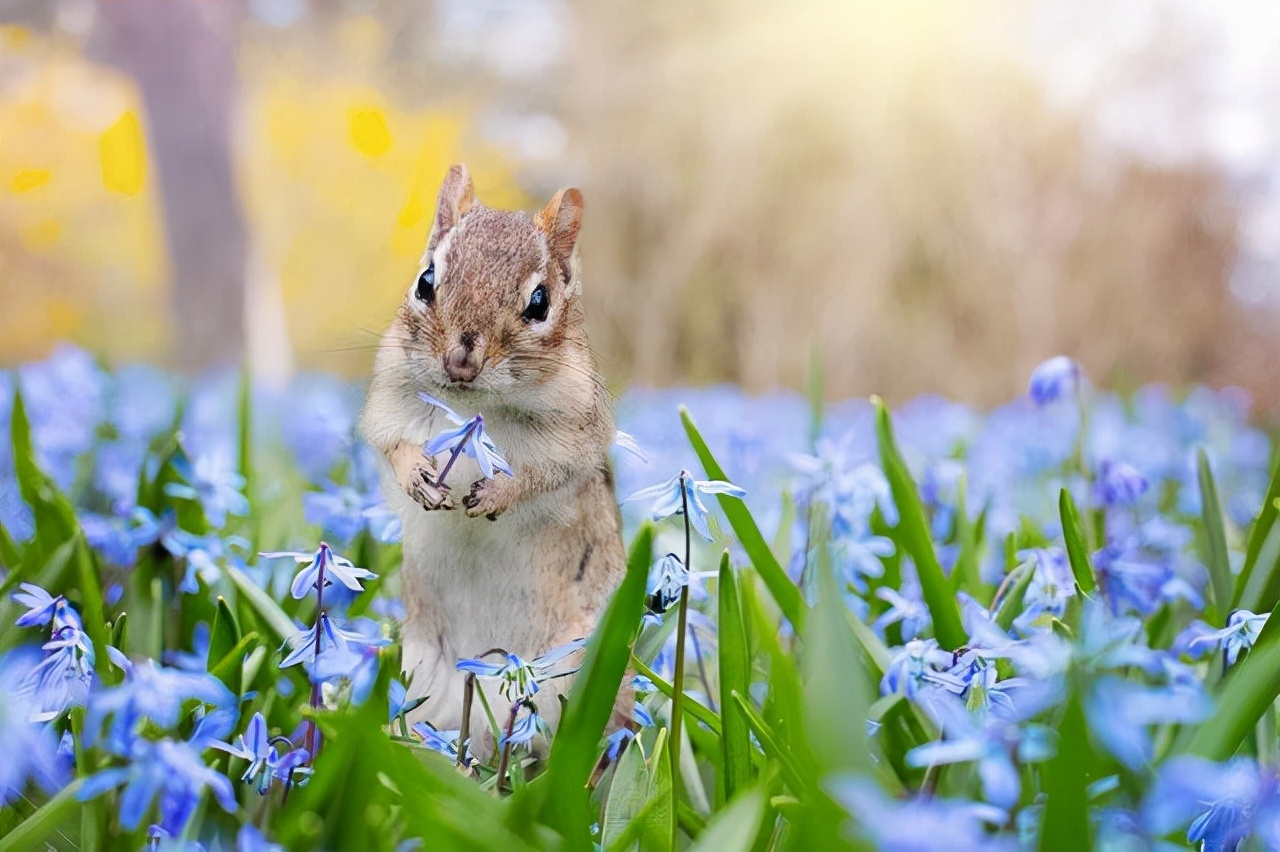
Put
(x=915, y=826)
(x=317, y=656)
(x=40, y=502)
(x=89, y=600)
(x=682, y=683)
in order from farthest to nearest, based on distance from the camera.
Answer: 1. (x=40, y=502)
2. (x=89, y=600)
3. (x=682, y=683)
4. (x=317, y=656)
5. (x=915, y=826)

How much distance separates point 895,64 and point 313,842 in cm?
1077

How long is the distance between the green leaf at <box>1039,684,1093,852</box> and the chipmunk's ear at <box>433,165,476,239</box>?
0.88m

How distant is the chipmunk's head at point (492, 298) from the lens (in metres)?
1.25

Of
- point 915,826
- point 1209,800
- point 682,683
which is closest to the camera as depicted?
point 915,826

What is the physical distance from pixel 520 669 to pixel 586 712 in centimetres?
18

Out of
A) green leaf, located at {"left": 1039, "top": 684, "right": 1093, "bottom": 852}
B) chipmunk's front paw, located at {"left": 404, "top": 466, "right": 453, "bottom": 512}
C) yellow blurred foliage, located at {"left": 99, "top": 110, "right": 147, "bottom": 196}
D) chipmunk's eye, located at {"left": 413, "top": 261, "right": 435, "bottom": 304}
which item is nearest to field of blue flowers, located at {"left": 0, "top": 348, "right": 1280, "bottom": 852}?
green leaf, located at {"left": 1039, "top": 684, "right": 1093, "bottom": 852}

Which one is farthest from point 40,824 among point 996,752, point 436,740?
point 996,752

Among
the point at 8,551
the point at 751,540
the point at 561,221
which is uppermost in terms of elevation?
the point at 561,221

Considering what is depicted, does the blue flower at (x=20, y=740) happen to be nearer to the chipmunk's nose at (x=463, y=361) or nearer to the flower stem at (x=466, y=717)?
the flower stem at (x=466, y=717)

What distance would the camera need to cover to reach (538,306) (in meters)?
1.30

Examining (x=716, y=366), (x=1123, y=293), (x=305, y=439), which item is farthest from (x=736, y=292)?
(x=305, y=439)

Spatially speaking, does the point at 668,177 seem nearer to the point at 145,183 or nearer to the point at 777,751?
the point at 145,183

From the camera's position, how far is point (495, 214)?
4.39 ft

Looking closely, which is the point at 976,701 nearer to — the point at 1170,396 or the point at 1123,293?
the point at 1170,396
